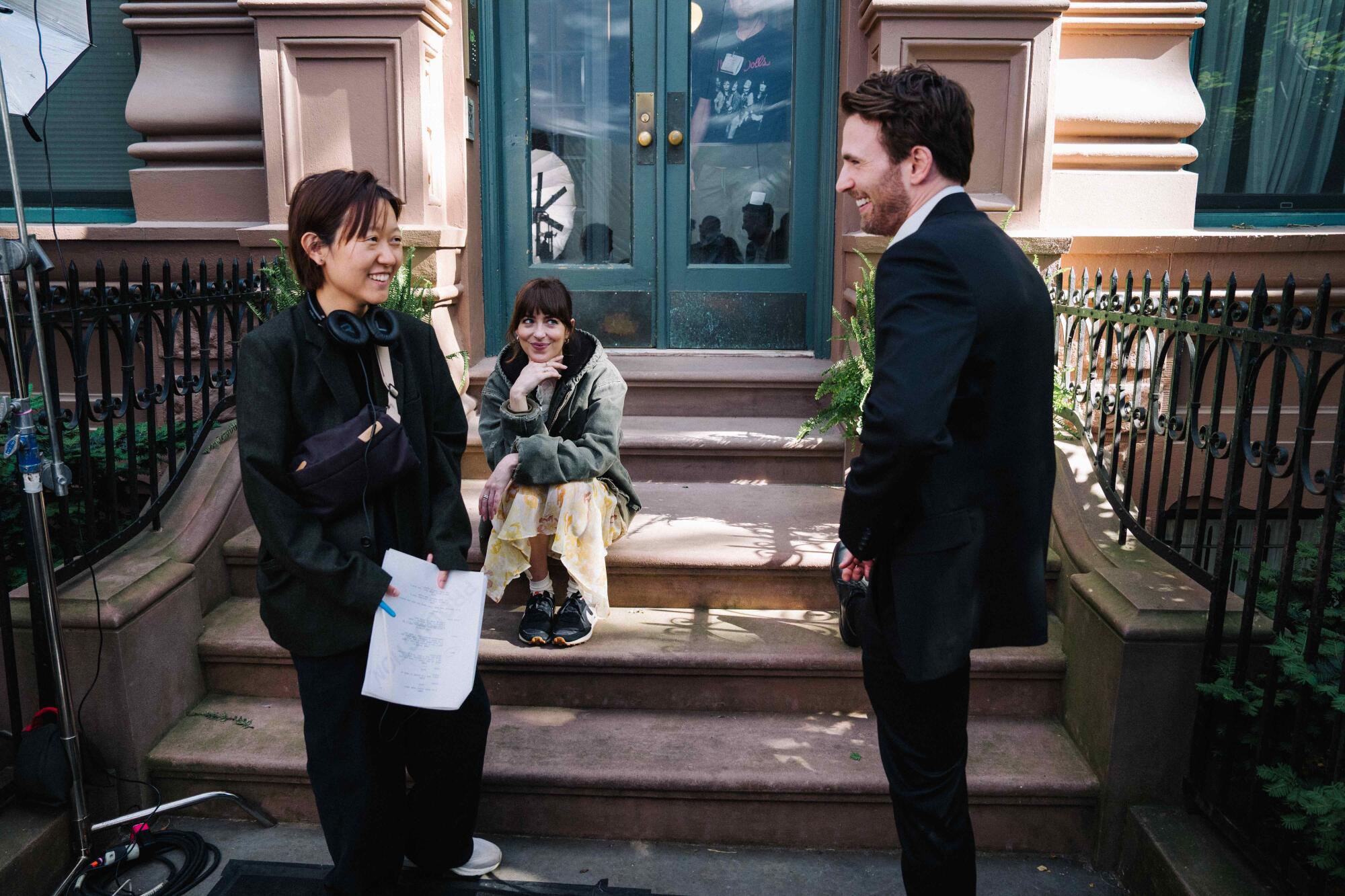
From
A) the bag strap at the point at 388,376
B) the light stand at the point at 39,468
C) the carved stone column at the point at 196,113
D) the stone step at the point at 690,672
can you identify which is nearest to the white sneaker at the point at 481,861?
the stone step at the point at 690,672

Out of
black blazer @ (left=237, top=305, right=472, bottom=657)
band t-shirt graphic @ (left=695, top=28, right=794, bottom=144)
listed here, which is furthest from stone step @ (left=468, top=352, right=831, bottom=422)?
black blazer @ (left=237, top=305, right=472, bottom=657)

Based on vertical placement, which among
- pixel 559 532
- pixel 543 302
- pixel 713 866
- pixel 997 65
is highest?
pixel 997 65

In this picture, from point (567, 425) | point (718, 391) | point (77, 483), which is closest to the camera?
point (567, 425)

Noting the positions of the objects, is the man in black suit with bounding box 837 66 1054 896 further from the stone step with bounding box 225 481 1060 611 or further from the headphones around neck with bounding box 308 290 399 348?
the stone step with bounding box 225 481 1060 611

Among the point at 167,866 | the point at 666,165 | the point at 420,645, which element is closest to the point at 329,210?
the point at 420,645

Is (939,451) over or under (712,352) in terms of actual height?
over

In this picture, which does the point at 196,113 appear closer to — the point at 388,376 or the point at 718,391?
the point at 718,391

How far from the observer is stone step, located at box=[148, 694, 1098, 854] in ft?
10.6

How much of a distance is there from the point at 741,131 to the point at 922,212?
4234 mm

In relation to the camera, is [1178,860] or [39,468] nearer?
[1178,860]

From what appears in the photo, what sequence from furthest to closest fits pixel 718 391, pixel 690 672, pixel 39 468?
pixel 718 391, pixel 690 672, pixel 39 468

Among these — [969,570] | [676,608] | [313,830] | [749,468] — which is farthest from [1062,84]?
[313,830]

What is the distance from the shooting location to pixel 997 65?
5.01 m

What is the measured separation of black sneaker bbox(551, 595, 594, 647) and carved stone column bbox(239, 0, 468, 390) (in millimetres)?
2041
